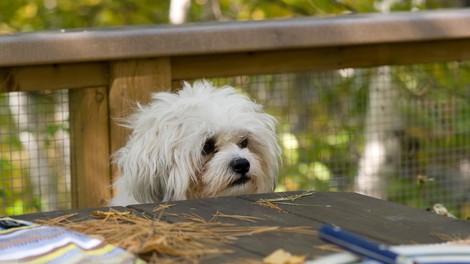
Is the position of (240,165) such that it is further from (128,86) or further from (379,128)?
(379,128)

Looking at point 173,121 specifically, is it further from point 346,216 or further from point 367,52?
point 346,216

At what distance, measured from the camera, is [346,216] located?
3.04 m

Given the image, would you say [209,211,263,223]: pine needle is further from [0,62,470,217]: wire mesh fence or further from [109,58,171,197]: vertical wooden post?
[0,62,470,217]: wire mesh fence

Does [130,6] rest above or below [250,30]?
above

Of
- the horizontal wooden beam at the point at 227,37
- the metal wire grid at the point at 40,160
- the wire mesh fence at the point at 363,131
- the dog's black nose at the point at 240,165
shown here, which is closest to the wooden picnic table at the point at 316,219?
the dog's black nose at the point at 240,165

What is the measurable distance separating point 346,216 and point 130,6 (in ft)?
25.0

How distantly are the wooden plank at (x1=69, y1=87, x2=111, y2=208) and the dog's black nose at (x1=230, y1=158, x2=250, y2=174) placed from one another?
0.60 meters

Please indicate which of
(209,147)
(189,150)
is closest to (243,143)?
(209,147)

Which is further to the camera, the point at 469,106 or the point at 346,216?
the point at 469,106

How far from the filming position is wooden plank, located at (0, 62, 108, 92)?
4461 millimetres

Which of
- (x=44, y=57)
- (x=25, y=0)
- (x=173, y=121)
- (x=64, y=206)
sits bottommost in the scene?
(x=64, y=206)

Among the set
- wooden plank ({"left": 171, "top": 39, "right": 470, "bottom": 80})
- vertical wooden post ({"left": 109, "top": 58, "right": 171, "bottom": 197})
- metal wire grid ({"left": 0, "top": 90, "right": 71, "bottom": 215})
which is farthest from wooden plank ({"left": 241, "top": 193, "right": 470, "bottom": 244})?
metal wire grid ({"left": 0, "top": 90, "right": 71, "bottom": 215})

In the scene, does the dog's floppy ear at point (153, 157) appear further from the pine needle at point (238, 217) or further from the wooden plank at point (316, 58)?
the pine needle at point (238, 217)

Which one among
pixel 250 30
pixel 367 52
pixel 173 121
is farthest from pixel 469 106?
pixel 173 121
